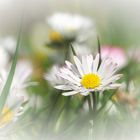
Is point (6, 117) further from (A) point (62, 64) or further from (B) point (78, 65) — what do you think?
(A) point (62, 64)

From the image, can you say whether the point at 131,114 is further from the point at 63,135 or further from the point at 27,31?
the point at 27,31

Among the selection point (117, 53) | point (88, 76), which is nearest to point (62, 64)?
point (117, 53)

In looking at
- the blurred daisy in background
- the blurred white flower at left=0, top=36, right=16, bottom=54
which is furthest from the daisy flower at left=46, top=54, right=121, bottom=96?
the blurred white flower at left=0, top=36, right=16, bottom=54

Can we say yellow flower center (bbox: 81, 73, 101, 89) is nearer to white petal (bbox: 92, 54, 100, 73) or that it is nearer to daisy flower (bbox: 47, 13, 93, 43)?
white petal (bbox: 92, 54, 100, 73)

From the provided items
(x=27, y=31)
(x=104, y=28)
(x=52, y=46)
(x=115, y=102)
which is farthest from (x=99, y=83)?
(x=27, y=31)

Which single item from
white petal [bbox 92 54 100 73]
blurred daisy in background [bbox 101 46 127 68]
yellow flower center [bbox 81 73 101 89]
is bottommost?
blurred daisy in background [bbox 101 46 127 68]

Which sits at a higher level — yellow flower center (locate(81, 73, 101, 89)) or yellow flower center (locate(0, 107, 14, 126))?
yellow flower center (locate(81, 73, 101, 89))
